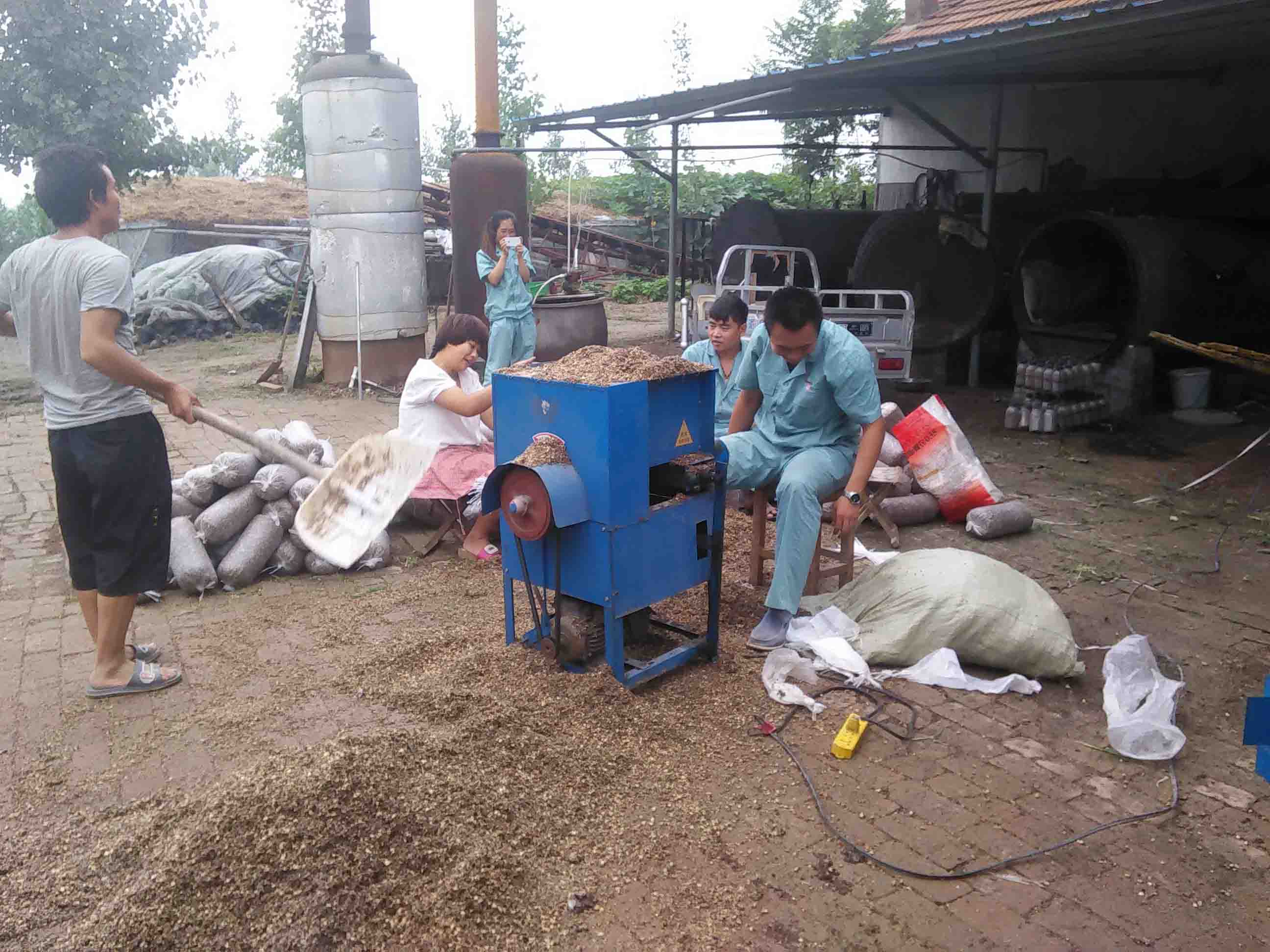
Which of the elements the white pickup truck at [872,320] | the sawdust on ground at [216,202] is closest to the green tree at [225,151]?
the sawdust on ground at [216,202]

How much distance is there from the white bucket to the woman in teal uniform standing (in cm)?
510

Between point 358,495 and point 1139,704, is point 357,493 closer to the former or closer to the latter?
point 358,495

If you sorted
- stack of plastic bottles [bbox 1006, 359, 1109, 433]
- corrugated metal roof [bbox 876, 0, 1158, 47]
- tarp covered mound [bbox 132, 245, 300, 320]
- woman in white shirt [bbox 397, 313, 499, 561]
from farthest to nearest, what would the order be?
1. tarp covered mound [bbox 132, 245, 300, 320]
2. corrugated metal roof [bbox 876, 0, 1158, 47]
3. stack of plastic bottles [bbox 1006, 359, 1109, 433]
4. woman in white shirt [bbox 397, 313, 499, 561]

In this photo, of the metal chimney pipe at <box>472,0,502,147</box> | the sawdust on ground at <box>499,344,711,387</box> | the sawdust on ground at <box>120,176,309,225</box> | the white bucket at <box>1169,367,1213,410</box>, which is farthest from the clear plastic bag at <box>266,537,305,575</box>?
the sawdust on ground at <box>120,176,309,225</box>

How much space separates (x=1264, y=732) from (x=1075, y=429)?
6.56m

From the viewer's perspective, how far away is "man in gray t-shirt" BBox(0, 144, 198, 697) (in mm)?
3238

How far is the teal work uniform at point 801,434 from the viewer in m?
3.84

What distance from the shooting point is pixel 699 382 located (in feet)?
11.5

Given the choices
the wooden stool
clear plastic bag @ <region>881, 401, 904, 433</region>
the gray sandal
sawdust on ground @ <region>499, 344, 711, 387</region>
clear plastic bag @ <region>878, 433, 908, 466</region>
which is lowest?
the gray sandal

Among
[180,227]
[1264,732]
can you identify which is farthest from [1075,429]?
[180,227]

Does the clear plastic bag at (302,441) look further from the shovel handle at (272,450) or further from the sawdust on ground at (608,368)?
the sawdust on ground at (608,368)

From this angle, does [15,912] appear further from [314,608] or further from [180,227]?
[180,227]

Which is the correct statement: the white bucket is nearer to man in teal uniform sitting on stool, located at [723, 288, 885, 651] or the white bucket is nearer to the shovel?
man in teal uniform sitting on stool, located at [723, 288, 885, 651]

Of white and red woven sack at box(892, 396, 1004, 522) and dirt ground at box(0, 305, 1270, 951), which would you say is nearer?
dirt ground at box(0, 305, 1270, 951)
